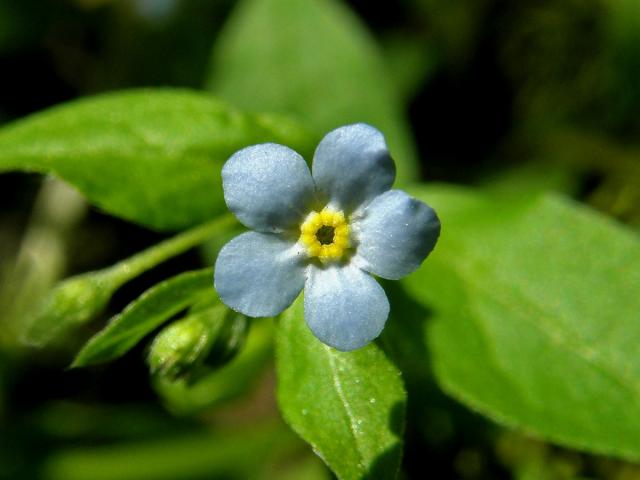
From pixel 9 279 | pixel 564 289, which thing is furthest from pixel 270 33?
pixel 564 289

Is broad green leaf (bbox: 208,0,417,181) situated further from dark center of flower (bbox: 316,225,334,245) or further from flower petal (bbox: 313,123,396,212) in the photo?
flower petal (bbox: 313,123,396,212)

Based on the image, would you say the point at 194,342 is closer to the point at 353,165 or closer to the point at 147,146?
the point at 353,165

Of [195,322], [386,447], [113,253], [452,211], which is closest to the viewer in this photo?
[386,447]

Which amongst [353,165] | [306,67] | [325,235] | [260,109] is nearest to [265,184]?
[353,165]

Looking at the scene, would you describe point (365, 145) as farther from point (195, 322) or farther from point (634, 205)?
point (634, 205)

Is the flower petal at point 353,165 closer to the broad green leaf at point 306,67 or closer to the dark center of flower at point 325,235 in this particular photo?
the dark center of flower at point 325,235

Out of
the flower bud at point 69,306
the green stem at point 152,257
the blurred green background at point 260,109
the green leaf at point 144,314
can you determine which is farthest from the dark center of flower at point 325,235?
the blurred green background at point 260,109

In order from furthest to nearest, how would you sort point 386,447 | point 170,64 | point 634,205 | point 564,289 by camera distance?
point 170,64 < point 634,205 < point 564,289 < point 386,447
